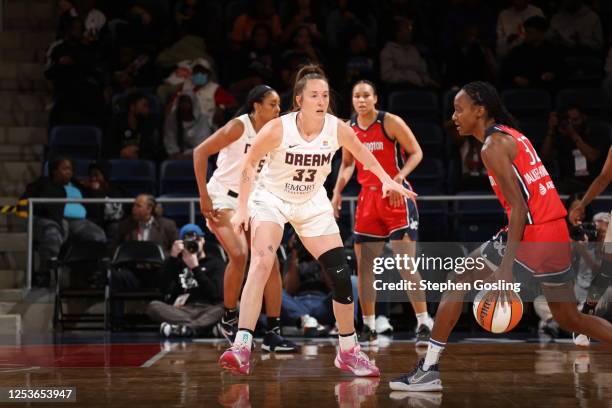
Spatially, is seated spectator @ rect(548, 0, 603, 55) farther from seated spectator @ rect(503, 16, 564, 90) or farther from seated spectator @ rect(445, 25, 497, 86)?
seated spectator @ rect(445, 25, 497, 86)

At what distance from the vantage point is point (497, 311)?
5.12 meters

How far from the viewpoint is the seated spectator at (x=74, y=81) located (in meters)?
12.3

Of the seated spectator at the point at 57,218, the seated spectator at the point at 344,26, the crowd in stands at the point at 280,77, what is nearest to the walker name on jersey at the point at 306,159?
the crowd in stands at the point at 280,77

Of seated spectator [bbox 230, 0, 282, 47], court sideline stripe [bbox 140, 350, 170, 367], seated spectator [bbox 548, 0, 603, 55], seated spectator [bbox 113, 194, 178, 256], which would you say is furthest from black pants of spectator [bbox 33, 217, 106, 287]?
seated spectator [bbox 548, 0, 603, 55]

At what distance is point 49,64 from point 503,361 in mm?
8426

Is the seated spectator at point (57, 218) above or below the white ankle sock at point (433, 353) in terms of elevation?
above

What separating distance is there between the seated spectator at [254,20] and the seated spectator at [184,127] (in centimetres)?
159

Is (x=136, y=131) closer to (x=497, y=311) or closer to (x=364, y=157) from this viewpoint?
(x=364, y=157)

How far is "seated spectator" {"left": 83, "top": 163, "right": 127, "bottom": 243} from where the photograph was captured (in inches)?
426

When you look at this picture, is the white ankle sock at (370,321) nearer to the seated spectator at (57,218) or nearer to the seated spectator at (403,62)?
the seated spectator at (57,218)

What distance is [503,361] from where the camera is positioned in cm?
668

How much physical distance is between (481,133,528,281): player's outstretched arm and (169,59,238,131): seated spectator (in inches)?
281

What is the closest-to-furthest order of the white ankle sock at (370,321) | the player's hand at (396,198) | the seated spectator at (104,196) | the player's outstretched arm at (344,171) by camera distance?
the player's hand at (396,198), the white ankle sock at (370,321), the player's outstretched arm at (344,171), the seated spectator at (104,196)

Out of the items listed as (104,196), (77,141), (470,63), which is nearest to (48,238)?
(104,196)
